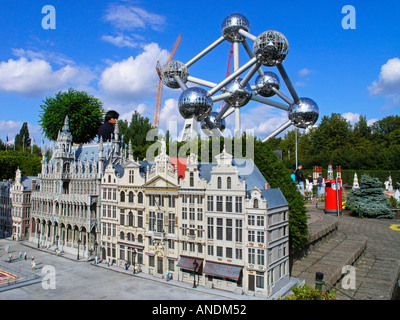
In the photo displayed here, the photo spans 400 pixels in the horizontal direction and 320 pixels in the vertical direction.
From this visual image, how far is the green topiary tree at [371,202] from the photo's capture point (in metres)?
76.8

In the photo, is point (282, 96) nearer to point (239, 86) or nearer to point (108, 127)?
point (239, 86)

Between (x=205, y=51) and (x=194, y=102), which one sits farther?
(x=205, y=51)

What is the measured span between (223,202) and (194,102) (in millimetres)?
12007

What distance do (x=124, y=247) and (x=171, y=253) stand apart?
360 inches

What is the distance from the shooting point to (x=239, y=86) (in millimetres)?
40812

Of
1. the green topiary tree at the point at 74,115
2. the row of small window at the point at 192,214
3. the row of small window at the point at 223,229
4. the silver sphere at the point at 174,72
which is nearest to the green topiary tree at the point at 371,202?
the row of small window at the point at 223,229

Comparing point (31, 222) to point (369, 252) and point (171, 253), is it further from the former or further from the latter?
point (369, 252)

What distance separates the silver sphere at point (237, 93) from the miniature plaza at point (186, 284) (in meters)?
22.9

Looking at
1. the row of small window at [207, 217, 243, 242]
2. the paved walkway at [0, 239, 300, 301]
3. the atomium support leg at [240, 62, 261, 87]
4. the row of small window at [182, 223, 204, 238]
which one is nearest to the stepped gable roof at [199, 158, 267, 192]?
the row of small window at [207, 217, 243, 242]

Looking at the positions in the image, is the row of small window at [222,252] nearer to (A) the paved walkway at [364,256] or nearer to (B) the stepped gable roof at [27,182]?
(A) the paved walkway at [364,256]

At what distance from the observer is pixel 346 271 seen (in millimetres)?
41625

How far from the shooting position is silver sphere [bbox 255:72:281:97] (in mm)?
47562

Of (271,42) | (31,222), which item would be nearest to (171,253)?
(271,42)

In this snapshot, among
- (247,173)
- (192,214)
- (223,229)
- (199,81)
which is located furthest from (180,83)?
(223,229)
